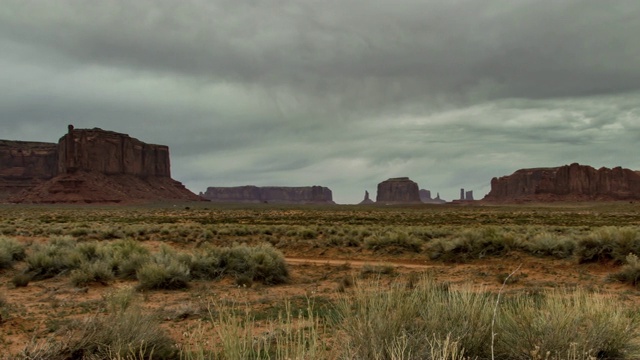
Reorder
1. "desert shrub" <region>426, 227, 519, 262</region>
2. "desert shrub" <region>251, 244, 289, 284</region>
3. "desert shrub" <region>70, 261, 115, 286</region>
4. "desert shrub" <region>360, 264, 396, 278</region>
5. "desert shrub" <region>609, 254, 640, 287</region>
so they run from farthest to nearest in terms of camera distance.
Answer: "desert shrub" <region>426, 227, 519, 262</region>, "desert shrub" <region>360, 264, 396, 278</region>, "desert shrub" <region>251, 244, 289, 284</region>, "desert shrub" <region>70, 261, 115, 286</region>, "desert shrub" <region>609, 254, 640, 287</region>

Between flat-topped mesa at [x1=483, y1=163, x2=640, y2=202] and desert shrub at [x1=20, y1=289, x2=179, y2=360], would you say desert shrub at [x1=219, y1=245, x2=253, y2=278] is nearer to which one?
desert shrub at [x1=20, y1=289, x2=179, y2=360]

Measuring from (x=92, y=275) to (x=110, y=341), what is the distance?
8.03 meters

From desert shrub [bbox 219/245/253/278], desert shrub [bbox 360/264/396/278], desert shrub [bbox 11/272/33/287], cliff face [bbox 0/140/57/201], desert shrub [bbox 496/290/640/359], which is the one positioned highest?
cliff face [bbox 0/140/57/201]

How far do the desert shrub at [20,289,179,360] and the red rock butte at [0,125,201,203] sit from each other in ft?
437

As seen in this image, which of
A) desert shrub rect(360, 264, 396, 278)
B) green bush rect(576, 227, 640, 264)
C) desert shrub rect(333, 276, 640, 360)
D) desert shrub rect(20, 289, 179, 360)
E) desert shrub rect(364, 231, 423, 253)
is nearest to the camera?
desert shrub rect(333, 276, 640, 360)

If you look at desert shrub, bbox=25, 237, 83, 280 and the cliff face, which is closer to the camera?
desert shrub, bbox=25, 237, 83, 280

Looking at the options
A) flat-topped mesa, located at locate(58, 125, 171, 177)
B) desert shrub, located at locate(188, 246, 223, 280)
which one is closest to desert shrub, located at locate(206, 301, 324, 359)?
desert shrub, located at locate(188, 246, 223, 280)

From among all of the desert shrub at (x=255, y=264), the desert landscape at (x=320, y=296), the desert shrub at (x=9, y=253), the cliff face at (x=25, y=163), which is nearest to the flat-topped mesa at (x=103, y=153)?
the cliff face at (x=25, y=163)

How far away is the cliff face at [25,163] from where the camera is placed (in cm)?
16050

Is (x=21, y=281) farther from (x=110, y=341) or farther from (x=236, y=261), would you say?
(x=110, y=341)

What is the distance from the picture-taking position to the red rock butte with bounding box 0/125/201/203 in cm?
13212

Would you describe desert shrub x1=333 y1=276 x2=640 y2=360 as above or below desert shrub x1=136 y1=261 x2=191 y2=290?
above

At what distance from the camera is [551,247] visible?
1703 centimetres

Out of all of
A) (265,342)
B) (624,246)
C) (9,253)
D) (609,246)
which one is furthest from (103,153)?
(265,342)
